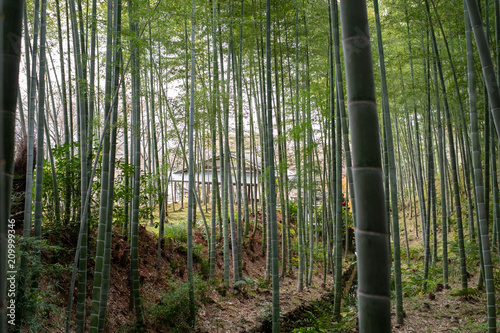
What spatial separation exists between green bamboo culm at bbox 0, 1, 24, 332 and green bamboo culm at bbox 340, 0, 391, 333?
0.94 meters

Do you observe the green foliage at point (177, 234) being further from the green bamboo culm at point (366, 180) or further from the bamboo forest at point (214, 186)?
the green bamboo culm at point (366, 180)

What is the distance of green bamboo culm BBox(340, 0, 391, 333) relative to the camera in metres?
0.97

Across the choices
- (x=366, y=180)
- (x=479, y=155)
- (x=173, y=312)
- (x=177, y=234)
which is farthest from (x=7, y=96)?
(x=177, y=234)

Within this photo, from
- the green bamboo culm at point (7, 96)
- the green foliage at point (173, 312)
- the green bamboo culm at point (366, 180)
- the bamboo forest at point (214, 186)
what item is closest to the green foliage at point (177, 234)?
the bamboo forest at point (214, 186)

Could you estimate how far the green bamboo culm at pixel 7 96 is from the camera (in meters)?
0.89

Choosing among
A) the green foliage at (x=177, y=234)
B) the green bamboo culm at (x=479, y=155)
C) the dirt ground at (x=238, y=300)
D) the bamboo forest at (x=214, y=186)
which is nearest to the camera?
the bamboo forest at (x=214, y=186)

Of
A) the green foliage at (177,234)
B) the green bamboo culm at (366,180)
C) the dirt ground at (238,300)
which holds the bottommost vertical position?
the dirt ground at (238,300)

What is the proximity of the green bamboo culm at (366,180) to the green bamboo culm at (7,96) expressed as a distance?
94 cm

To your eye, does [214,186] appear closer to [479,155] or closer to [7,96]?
[479,155]

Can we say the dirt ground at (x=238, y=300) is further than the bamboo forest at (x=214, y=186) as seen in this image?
Yes

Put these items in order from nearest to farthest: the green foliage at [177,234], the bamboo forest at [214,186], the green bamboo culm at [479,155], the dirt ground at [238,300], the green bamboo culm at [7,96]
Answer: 1. the green bamboo culm at [7,96]
2. the bamboo forest at [214,186]
3. the green bamboo culm at [479,155]
4. the dirt ground at [238,300]
5. the green foliage at [177,234]

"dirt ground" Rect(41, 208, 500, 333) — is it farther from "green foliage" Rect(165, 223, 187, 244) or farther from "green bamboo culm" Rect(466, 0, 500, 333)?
"green bamboo culm" Rect(466, 0, 500, 333)

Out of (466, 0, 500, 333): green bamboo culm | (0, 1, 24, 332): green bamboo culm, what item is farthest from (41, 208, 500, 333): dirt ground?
(0, 1, 24, 332): green bamboo culm

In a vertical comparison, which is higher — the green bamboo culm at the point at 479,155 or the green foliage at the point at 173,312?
the green bamboo culm at the point at 479,155
